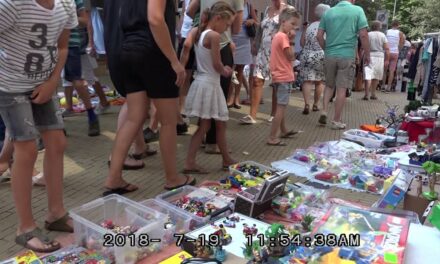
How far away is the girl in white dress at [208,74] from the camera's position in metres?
3.91

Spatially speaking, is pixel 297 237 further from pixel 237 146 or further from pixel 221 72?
pixel 237 146

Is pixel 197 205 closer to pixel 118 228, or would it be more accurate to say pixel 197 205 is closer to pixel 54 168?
pixel 118 228

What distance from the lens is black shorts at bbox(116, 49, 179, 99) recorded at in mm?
3316

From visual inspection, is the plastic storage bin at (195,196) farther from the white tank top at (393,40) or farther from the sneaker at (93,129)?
the white tank top at (393,40)

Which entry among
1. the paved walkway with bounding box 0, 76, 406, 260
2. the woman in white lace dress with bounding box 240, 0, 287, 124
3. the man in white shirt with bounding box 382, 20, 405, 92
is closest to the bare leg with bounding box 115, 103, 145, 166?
the paved walkway with bounding box 0, 76, 406, 260

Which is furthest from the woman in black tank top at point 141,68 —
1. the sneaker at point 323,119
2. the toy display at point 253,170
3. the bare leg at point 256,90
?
the sneaker at point 323,119

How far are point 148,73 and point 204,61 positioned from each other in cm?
81

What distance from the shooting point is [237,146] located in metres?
5.29

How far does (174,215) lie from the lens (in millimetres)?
3051

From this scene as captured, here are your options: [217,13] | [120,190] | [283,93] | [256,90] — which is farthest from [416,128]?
[120,190]

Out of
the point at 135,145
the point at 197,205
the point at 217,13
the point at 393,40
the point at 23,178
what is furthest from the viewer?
the point at 393,40

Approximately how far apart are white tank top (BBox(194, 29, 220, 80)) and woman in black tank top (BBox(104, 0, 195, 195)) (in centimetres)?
48

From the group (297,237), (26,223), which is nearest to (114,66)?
(26,223)

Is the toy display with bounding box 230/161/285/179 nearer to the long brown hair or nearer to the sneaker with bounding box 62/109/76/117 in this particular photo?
the long brown hair
